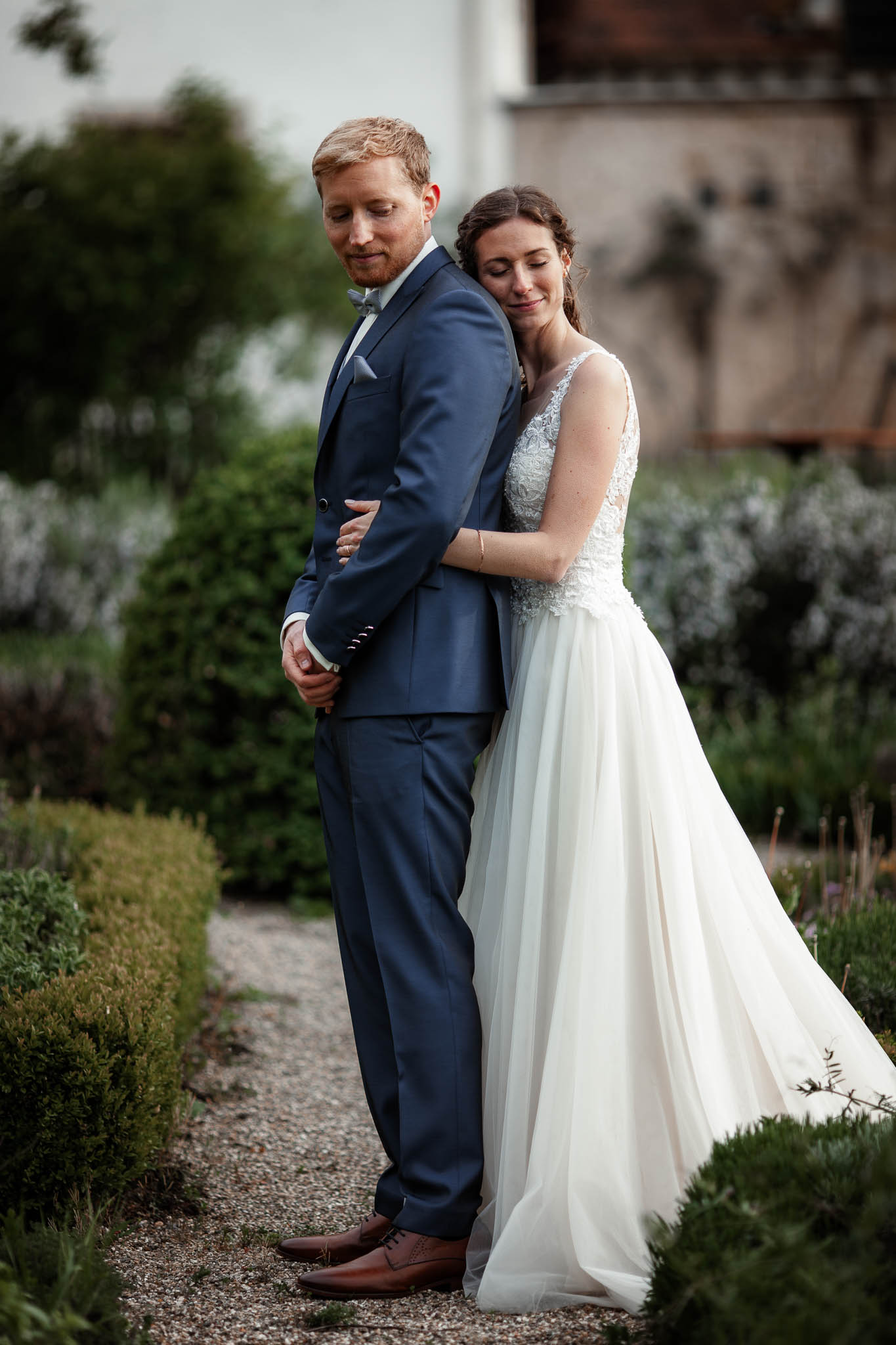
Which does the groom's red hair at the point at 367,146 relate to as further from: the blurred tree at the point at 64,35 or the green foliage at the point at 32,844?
the blurred tree at the point at 64,35

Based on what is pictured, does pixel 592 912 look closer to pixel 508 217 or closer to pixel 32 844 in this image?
pixel 508 217

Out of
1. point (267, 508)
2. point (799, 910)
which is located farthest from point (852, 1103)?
point (267, 508)

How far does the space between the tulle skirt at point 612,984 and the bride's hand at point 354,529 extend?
443 millimetres

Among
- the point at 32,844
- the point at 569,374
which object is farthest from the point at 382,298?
the point at 32,844

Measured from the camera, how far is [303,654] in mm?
2547

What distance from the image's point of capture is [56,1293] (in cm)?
202

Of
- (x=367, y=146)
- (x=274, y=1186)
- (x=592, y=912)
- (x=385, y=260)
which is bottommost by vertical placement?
(x=274, y=1186)

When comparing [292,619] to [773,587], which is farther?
[773,587]

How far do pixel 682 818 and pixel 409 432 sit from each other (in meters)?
0.95

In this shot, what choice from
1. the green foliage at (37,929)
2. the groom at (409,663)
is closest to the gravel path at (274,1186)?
the groom at (409,663)

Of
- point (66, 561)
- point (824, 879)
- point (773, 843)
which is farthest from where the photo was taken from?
point (66, 561)

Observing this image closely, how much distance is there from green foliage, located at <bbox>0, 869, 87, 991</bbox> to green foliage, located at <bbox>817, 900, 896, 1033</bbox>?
196 cm

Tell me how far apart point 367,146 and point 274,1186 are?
240 centimetres

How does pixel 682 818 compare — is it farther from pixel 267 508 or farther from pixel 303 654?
pixel 267 508
